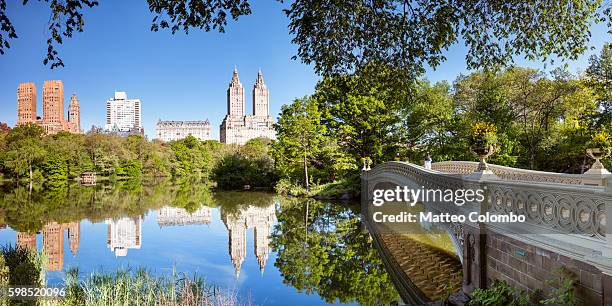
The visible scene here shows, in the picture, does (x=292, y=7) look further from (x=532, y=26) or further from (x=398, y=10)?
(x=532, y=26)

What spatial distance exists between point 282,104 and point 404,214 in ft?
40.9

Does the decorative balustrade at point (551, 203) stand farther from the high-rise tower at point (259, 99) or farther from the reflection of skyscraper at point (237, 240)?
the high-rise tower at point (259, 99)

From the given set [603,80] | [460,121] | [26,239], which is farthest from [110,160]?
[603,80]

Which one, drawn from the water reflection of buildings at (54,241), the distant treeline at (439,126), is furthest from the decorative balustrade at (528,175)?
the water reflection of buildings at (54,241)

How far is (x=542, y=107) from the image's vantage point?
22297 mm

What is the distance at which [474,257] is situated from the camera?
620 cm

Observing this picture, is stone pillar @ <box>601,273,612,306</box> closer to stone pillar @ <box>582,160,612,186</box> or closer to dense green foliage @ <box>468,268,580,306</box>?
dense green foliage @ <box>468,268,580,306</box>

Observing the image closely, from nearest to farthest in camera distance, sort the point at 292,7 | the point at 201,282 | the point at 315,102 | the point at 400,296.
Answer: the point at 292,7
the point at 201,282
the point at 400,296
the point at 315,102

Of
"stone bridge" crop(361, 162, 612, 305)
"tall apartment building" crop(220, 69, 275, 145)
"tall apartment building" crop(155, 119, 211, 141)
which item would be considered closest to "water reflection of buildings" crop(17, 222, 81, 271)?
"stone bridge" crop(361, 162, 612, 305)

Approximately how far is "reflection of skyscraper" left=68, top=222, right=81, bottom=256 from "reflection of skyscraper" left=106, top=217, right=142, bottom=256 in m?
0.91

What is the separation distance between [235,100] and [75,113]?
50.6 m

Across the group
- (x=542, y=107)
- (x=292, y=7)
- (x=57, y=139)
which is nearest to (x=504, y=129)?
(x=542, y=107)

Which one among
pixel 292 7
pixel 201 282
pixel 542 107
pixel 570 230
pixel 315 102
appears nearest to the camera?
pixel 570 230

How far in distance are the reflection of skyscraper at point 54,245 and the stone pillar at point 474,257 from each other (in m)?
8.63
